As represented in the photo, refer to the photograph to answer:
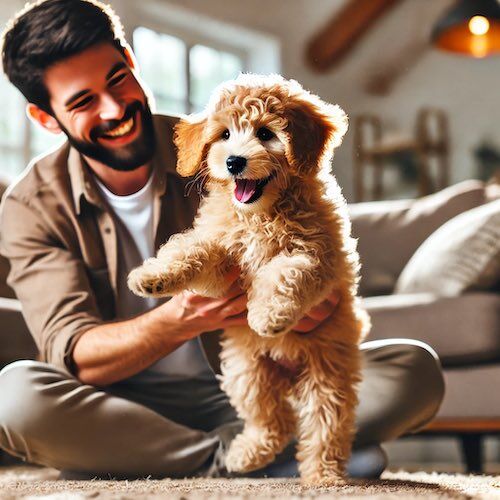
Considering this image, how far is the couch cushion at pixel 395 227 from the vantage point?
7.46ft

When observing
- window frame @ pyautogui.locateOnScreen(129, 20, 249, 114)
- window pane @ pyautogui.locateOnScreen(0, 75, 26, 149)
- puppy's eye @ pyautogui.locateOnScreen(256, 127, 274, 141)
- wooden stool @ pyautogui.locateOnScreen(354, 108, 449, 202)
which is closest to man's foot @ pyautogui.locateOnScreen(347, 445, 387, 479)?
puppy's eye @ pyautogui.locateOnScreen(256, 127, 274, 141)

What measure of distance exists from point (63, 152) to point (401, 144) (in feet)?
12.7

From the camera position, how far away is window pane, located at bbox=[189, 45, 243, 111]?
1.27 metres

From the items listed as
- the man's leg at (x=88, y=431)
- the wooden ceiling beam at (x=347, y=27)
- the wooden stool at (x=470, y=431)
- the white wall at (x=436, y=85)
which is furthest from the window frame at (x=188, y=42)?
the white wall at (x=436, y=85)

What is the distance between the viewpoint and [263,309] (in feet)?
2.88

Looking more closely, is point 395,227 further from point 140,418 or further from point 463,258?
point 140,418

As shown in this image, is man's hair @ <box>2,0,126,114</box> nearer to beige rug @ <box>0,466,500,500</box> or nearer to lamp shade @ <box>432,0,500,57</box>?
beige rug @ <box>0,466,500,500</box>

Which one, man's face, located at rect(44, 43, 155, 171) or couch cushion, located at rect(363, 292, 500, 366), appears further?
couch cushion, located at rect(363, 292, 500, 366)

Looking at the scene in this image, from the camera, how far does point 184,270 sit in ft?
3.05

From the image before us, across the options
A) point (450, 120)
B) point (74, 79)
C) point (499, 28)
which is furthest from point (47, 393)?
point (450, 120)

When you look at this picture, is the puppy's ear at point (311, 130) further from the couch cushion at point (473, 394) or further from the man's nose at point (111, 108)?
the couch cushion at point (473, 394)

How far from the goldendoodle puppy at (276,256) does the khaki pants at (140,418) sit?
6.5 inches

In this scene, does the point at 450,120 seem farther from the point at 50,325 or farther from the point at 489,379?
the point at 50,325

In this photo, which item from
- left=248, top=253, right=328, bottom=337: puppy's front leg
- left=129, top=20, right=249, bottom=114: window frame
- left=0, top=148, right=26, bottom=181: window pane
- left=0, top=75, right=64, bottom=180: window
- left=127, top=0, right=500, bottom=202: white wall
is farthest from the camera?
left=127, top=0, right=500, bottom=202: white wall
